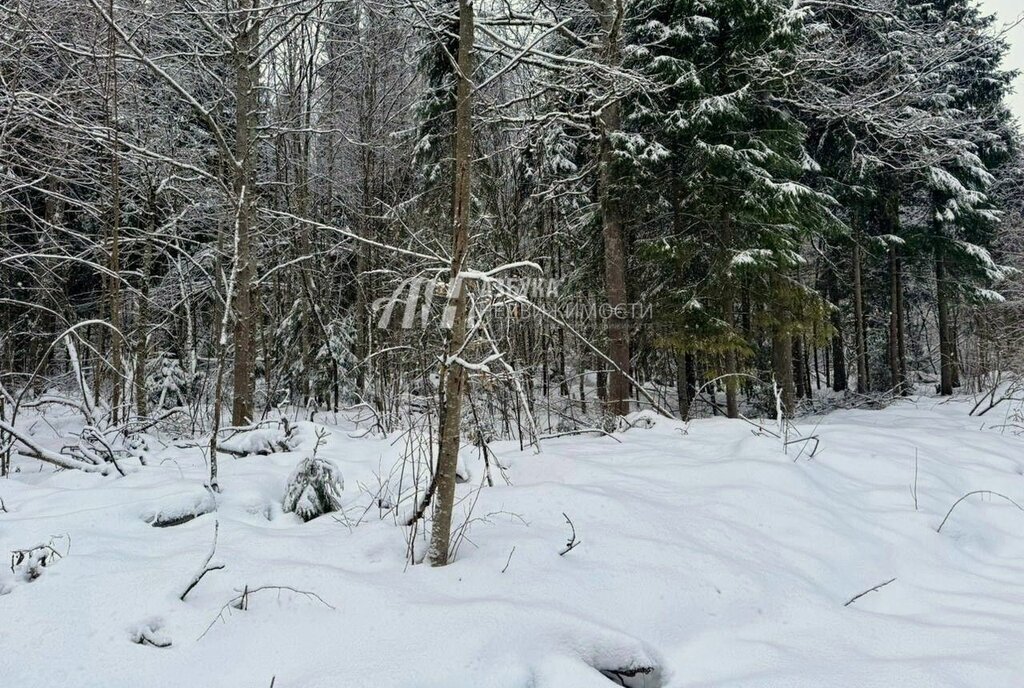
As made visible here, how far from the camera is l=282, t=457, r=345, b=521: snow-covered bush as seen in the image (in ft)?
10.7

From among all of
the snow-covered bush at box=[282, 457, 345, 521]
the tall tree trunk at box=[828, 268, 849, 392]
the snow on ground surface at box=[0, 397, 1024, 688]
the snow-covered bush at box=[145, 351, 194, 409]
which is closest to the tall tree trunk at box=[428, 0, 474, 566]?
the snow on ground surface at box=[0, 397, 1024, 688]

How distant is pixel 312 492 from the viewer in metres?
3.27

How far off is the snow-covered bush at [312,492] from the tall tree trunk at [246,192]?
2.75 meters

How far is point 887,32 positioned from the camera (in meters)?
12.8

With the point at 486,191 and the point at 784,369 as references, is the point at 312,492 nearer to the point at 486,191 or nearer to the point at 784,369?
the point at 486,191

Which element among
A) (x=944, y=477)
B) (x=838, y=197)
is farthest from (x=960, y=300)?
(x=944, y=477)

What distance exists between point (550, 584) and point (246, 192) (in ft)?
16.6

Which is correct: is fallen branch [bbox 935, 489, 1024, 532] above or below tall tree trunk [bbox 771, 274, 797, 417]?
below

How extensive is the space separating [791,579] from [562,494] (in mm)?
1176

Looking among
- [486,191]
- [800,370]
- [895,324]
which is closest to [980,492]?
[486,191]

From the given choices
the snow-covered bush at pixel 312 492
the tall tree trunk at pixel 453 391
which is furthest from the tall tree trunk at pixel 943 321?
the snow-covered bush at pixel 312 492

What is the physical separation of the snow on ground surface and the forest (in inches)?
0.7

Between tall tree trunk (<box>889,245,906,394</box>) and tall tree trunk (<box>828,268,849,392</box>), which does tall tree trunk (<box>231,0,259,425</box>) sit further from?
tall tree trunk (<box>828,268,849,392</box>)

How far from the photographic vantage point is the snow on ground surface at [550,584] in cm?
179
